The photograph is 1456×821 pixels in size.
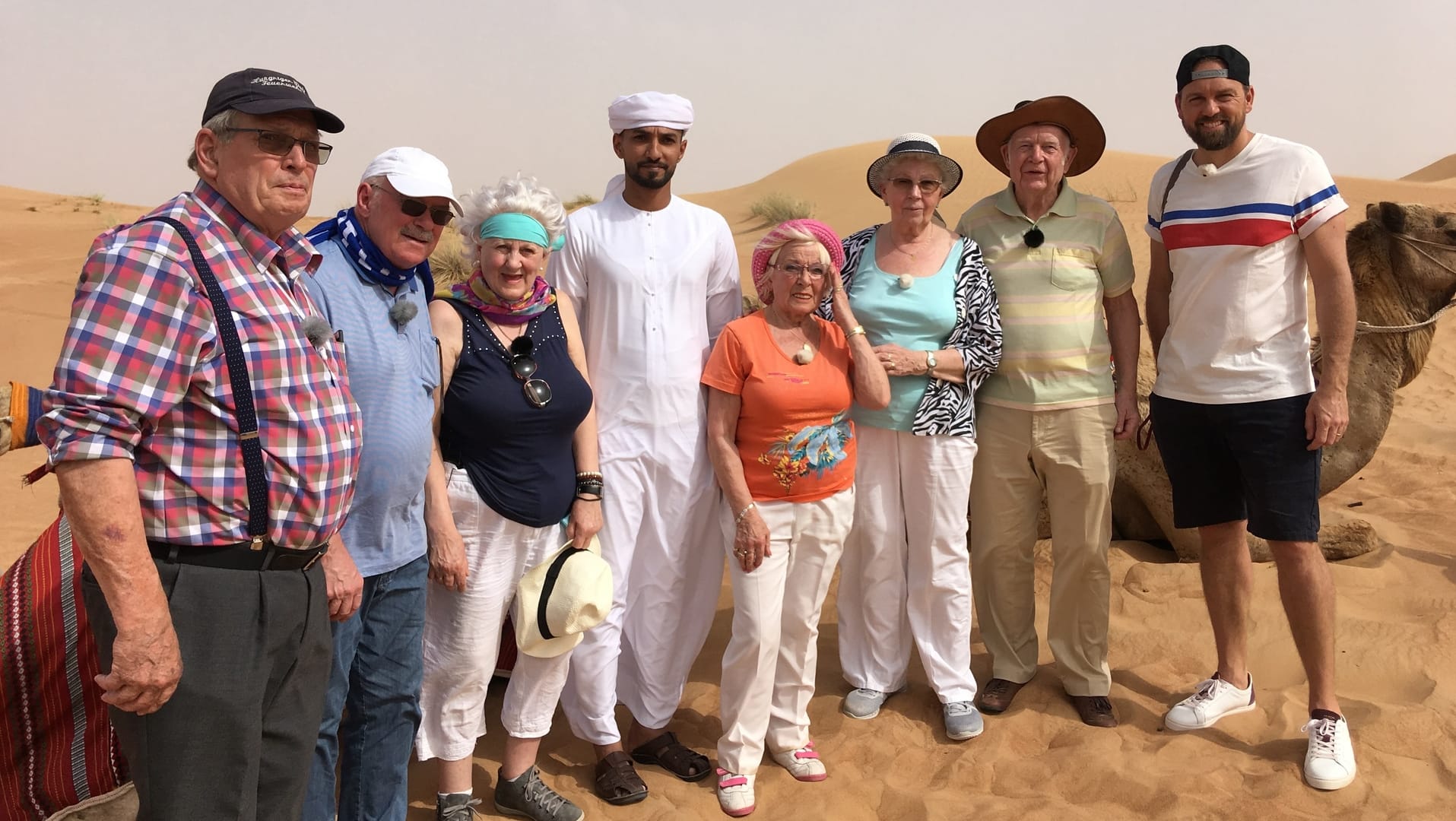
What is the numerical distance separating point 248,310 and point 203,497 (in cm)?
41

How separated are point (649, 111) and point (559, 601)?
186 cm

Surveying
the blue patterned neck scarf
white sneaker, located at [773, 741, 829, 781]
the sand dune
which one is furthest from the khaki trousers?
the sand dune

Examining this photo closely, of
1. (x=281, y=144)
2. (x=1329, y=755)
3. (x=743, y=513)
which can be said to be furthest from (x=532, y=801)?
(x=1329, y=755)

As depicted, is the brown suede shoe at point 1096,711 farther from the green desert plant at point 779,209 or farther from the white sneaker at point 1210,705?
the green desert plant at point 779,209

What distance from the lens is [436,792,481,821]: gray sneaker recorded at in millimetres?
3711

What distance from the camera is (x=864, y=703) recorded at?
15.3ft

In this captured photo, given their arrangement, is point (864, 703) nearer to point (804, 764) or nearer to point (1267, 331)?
point (804, 764)

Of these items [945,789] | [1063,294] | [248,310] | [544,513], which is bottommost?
[945,789]

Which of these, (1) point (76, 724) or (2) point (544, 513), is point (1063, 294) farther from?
(1) point (76, 724)

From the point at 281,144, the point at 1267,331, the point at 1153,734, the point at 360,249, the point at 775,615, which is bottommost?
the point at 1153,734

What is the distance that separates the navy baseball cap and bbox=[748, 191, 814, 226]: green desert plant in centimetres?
2242

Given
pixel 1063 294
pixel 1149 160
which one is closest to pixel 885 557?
pixel 1063 294

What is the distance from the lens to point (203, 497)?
7.27 ft

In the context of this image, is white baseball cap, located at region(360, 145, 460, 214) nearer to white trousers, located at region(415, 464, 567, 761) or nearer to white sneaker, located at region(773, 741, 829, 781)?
white trousers, located at region(415, 464, 567, 761)
